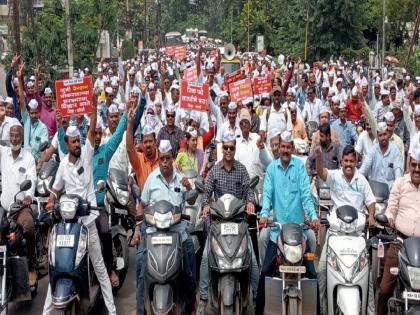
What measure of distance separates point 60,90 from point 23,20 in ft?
73.1

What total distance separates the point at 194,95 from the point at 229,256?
5.66m

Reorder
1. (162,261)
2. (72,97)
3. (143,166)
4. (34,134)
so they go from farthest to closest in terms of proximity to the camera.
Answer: (72,97)
(34,134)
(143,166)
(162,261)

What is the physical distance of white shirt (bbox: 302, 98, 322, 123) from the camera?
1352 cm

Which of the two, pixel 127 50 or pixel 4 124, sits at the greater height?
pixel 127 50

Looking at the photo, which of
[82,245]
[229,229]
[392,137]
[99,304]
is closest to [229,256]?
[229,229]

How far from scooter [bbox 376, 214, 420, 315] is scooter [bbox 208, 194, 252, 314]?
48.7 inches

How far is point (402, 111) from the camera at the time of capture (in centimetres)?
1260

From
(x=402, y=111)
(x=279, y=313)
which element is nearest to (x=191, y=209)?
(x=279, y=313)

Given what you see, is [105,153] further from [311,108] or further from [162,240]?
[311,108]

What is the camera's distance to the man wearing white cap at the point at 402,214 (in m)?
5.91

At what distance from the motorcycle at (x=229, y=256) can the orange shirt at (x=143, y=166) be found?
1.42m

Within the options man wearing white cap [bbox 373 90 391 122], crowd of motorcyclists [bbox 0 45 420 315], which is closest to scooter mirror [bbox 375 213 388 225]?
crowd of motorcyclists [bbox 0 45 420 315]

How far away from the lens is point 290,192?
6.32 metres

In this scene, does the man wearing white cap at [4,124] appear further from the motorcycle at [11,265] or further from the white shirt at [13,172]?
the motorcycle at [11,265]
